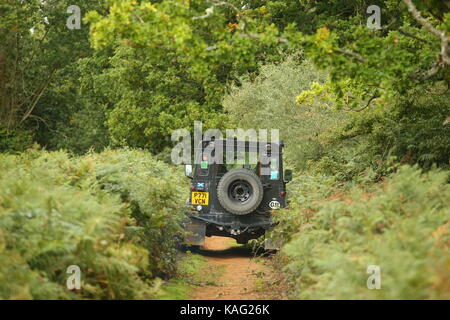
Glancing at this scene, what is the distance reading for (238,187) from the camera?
1565 centimetres

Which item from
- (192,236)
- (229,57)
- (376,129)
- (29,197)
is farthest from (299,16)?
(29,197)

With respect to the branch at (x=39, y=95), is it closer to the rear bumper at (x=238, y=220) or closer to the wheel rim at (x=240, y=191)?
the rear bumper at (x=238, y=220)

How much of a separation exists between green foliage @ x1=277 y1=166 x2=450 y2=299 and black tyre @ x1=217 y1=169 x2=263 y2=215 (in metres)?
3.44

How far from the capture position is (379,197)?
9.55 meters

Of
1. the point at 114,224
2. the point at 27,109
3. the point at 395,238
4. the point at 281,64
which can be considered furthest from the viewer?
the point at 27,109

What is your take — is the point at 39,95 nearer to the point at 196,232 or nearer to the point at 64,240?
the point at 196,232

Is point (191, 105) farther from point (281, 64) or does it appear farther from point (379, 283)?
point (379, 283)

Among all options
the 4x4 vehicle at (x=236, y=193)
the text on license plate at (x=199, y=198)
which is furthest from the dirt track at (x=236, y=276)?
the text on license plate at (x=199, y=198)

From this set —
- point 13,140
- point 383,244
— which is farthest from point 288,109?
point 383,244

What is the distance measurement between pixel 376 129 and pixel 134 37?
7133mm

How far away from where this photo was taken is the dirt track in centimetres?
1107

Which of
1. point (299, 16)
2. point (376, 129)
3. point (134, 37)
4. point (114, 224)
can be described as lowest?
point (114, 224)

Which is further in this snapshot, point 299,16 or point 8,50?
point 8,50

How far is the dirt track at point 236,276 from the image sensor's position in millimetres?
11070
